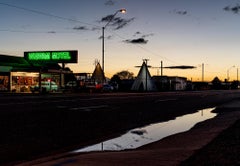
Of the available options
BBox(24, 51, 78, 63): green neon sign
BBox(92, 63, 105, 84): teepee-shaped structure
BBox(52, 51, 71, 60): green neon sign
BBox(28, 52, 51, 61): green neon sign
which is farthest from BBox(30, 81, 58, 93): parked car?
BBox(28, 52, 51, 61): green neon sign

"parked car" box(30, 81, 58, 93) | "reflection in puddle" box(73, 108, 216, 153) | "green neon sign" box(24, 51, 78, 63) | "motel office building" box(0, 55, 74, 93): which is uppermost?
"green neon sign" box(24, 51, 78, 63)

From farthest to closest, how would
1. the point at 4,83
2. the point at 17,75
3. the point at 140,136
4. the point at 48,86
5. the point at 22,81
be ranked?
the point at 22,81 < the point at 17,75 < the point at 4,83 < the point at 48,86 < the point at 140,136

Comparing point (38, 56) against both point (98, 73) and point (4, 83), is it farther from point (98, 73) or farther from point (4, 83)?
point (98, 73)

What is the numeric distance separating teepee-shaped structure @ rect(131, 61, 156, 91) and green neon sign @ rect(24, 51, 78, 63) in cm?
1998

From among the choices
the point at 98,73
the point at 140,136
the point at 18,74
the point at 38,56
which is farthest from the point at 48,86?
the point at 140,136

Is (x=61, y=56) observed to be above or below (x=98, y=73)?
above

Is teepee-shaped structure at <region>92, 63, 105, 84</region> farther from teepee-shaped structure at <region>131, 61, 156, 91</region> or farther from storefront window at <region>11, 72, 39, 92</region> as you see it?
teepee-shaped structure at <region>131, 61, 156, 91</region>

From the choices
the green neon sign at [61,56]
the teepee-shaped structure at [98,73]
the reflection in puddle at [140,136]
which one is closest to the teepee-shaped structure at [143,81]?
the green neon sign at [61,56]

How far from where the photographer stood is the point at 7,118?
1401cm

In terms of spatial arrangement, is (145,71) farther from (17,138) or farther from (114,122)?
(17,138)

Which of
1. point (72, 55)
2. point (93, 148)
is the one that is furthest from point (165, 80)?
point (93, 148)

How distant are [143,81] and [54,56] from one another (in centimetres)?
2197

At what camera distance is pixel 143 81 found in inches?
3031

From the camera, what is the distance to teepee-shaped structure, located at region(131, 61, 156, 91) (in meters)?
76.4
